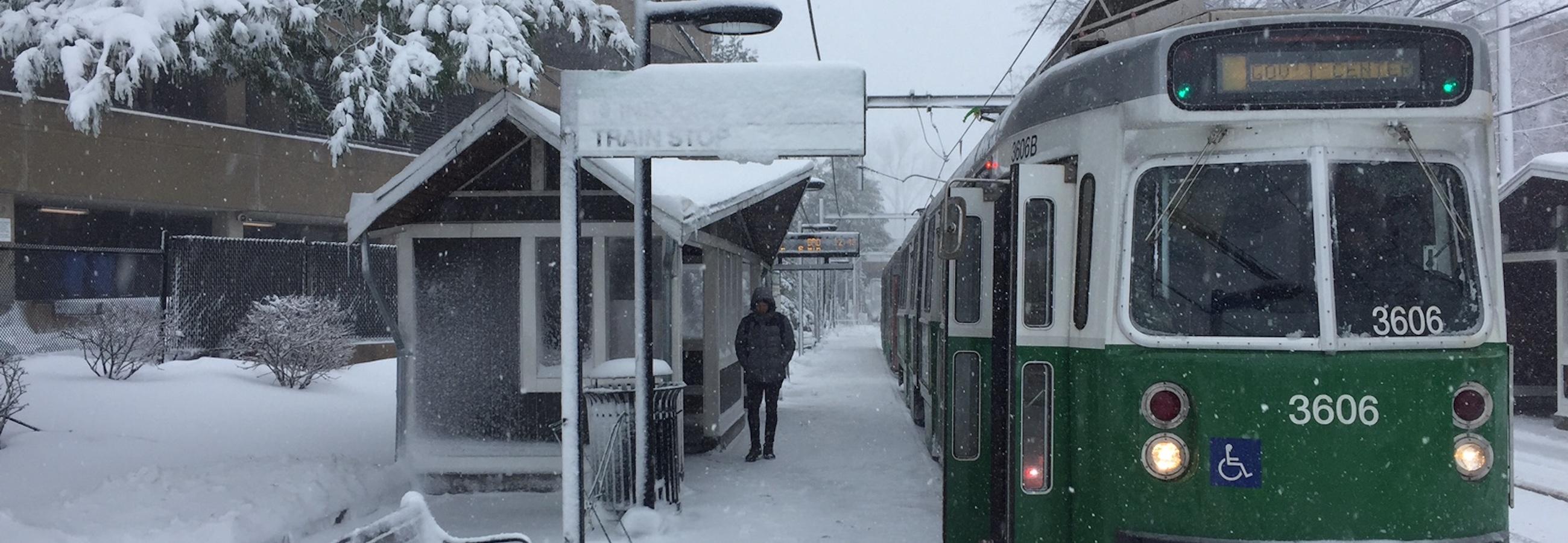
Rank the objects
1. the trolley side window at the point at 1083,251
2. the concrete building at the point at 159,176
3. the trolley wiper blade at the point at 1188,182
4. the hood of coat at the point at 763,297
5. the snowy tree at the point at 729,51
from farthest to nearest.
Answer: the snowy tree at the point at 729,51
the concrete building at the point at 159,176
the hood of coat at the point at 763,297
the trolley side window at the point at 1083,251
the trolley wiper blade at the point at 1188,182

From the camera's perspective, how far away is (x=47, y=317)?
1605 cm

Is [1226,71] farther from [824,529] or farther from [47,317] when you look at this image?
[47,317]

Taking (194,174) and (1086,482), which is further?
(194,174)

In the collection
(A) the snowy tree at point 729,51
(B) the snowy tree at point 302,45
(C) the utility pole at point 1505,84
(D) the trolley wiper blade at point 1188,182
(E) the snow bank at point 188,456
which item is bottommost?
(E) the snow bank at point 188,456

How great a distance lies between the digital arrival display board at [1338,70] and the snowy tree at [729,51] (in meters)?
26.3

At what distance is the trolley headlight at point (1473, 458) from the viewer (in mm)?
4898

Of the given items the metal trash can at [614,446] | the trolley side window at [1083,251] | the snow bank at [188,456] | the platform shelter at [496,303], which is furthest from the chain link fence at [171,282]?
the trolley side window at [1083,251]

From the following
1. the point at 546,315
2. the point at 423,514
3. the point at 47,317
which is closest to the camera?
the point at 423,514

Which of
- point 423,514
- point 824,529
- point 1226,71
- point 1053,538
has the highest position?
point 1226,71

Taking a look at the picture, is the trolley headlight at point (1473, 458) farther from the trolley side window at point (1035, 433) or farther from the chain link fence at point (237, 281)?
the chain link fence at point (237, 281)

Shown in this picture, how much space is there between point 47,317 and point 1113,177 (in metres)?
16.0

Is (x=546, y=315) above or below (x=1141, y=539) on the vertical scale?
above

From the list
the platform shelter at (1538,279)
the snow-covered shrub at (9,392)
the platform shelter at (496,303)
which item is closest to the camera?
the platform shelter at (496,303)

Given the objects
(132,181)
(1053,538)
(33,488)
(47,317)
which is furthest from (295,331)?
(1053,538)
